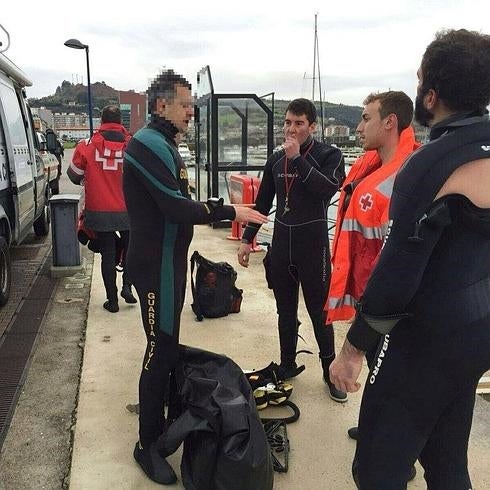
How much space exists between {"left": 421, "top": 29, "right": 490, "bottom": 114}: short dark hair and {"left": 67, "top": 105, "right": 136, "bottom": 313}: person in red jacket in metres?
3.71

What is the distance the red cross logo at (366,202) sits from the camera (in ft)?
7.74

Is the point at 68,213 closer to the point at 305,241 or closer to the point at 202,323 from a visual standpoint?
the point at 202,323

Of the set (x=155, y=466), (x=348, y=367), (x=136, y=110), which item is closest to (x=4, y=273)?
(x=136, y=110)

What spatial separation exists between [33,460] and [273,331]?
2273 mm

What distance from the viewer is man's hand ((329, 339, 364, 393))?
162cm

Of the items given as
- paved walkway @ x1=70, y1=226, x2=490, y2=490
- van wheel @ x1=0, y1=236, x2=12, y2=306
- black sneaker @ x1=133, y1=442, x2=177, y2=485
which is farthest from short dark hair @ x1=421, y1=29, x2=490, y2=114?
van wheel @ x1=0, y1=236, x2=12, y2=306

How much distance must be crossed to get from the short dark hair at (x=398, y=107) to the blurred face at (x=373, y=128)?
0.09ft

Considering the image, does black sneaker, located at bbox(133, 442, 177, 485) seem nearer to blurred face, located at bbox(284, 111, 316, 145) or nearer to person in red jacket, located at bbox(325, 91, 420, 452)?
person in red jacket, located at bbox(325, 91, 420, 452)

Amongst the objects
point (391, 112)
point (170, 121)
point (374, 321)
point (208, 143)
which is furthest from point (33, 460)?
point (208, 143)

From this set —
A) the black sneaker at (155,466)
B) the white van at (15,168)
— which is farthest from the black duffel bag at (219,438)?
the white van at (15,168)

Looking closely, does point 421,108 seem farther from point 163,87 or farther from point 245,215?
point 163,87

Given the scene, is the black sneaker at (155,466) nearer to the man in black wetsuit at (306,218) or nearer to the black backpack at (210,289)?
the man in black wetsuit at (306,218)

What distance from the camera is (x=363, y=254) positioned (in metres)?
2.48

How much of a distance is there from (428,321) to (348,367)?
30 cm
